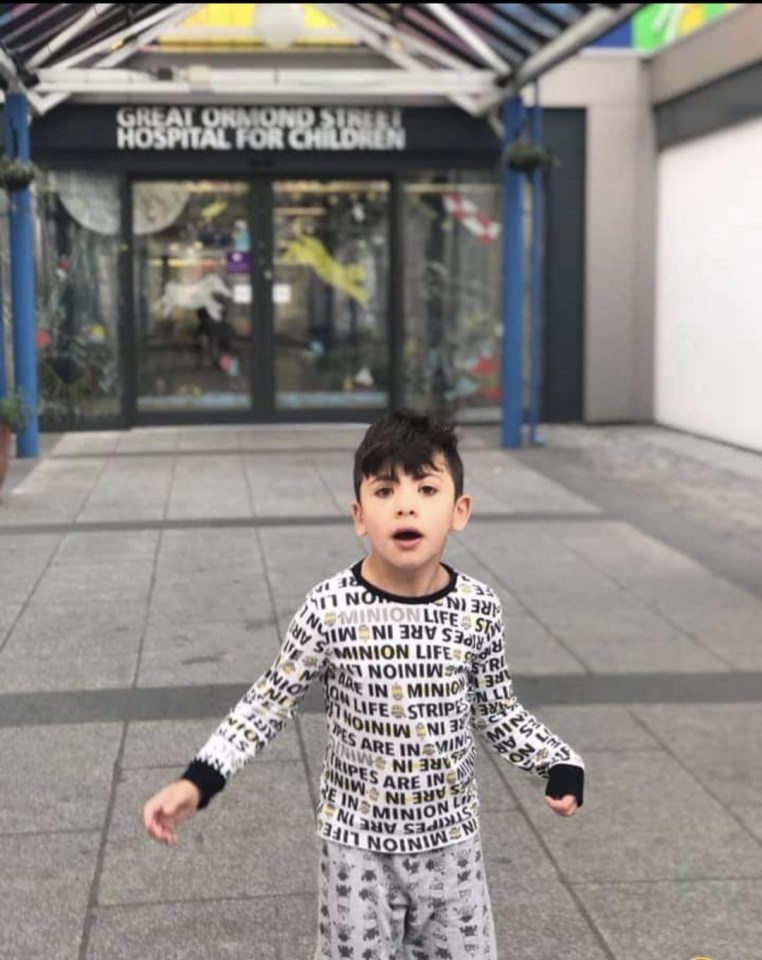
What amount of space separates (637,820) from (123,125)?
41.7ft

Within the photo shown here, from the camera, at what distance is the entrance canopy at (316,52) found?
1159 centimetres

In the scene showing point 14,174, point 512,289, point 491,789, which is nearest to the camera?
point 491,789

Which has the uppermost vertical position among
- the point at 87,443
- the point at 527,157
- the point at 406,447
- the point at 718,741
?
the point at 527,157

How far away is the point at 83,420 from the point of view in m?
15.8

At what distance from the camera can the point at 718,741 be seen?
496cm

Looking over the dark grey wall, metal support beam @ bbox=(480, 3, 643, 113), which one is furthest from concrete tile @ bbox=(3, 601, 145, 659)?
the dark grey wall

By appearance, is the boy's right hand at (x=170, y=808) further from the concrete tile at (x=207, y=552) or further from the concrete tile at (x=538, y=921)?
the concrete tile at (x=207, y=552)

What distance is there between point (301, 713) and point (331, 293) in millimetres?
11514

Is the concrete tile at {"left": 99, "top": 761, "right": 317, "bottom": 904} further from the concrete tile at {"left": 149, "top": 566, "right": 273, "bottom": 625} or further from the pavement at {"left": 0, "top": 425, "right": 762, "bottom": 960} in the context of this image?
Result: the concrete tile at {"left": 149, "top": 566, "right": 273, "bottom": 625}

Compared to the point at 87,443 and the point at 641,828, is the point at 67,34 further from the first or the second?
the point at 641,828

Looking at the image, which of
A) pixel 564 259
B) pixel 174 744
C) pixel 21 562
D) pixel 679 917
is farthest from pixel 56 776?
pixel 564 259

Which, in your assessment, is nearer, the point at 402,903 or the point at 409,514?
the point at 409,514

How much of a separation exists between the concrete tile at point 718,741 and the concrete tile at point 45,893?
208 cm

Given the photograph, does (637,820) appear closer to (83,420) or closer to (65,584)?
(65,584)
